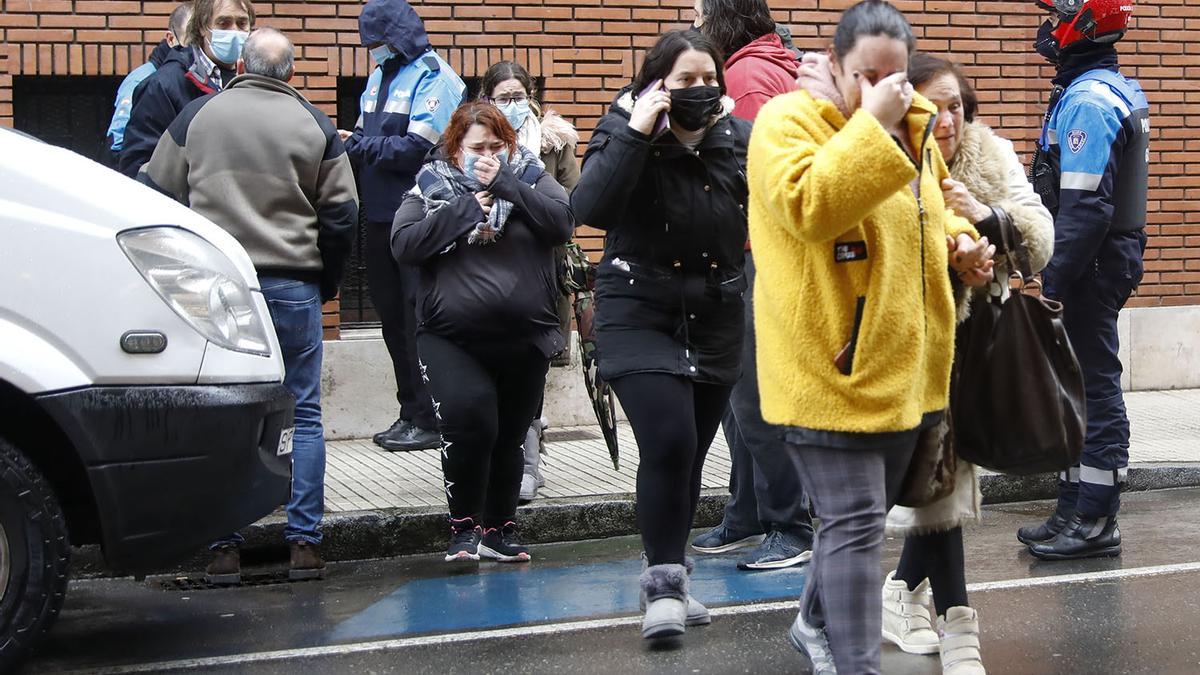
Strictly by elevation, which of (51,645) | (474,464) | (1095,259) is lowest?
(51,645)

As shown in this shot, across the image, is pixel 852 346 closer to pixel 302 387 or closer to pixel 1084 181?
pixel 1084 181

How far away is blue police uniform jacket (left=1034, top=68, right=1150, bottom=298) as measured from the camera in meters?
6.16

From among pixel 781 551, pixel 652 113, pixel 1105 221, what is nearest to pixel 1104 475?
pixel 1105 221

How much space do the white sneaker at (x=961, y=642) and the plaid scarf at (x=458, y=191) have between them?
97.1 inches

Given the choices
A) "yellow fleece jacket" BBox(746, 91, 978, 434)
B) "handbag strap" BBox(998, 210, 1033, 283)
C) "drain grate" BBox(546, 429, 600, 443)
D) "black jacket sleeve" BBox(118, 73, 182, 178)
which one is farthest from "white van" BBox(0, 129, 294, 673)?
"drain grate" BBox(546, 429, 600, 443)

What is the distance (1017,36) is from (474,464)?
5.82 metres

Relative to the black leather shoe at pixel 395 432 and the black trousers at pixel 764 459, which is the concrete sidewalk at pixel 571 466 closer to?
the black leather shoe at pixel 395 432

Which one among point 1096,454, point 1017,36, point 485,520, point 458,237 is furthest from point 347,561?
point 1017,36

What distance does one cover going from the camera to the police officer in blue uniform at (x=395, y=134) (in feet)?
26.5

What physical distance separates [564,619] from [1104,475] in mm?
2306

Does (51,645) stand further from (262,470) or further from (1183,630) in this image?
(1183,630)

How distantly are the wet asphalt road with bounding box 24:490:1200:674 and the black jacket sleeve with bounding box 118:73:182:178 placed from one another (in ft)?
5.85

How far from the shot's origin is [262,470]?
5086mm

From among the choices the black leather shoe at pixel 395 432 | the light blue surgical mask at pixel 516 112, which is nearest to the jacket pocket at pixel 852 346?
the light blue surgical mask at pixel 516 112
